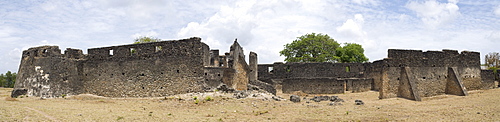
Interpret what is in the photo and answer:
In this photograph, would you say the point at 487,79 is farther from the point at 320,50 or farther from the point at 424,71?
the point at 320,50

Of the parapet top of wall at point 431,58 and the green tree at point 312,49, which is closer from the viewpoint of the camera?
the parapet top of wall at point 431,58

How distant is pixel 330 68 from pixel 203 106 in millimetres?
23016

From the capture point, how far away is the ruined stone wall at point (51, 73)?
22.8 metres

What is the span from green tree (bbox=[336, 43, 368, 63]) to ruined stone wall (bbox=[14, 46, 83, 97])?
34649 millimetres

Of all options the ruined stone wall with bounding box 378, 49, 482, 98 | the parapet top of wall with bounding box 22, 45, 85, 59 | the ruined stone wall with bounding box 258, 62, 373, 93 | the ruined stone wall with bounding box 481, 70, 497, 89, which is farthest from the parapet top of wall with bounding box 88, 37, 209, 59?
the ruined stone wall with bounding box 481, 70, 497, 89

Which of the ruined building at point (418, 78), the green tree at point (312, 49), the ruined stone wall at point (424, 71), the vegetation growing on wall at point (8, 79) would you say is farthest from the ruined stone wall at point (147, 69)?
the vegetation growing on wall at point (8, 79)

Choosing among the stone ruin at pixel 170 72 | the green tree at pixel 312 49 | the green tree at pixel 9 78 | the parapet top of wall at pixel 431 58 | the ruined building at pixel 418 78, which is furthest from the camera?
the green tree at pixel 9 78

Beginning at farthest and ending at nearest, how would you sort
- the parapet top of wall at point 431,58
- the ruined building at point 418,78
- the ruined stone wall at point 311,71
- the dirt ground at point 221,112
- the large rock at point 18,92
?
the ruined stone wall at point 311,71 < the parapet top of wall at point 431,58 < the ruined building at point 418,78 < the large rock at point 18,92 < the dirt ground at point 221,112

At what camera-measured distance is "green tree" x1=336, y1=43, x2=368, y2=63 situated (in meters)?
48.6

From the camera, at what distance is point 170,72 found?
2130 centimetres

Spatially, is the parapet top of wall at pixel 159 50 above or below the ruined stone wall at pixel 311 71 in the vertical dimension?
above

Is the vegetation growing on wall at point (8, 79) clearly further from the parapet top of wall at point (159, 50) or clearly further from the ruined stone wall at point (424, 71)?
the ruined stone wall at point (424, 71)

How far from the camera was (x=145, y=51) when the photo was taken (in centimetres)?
2208

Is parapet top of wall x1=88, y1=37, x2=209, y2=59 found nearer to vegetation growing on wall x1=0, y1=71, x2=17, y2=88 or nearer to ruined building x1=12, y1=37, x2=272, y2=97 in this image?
ruined building x1=12, y1=37, x2=272, y2=97
